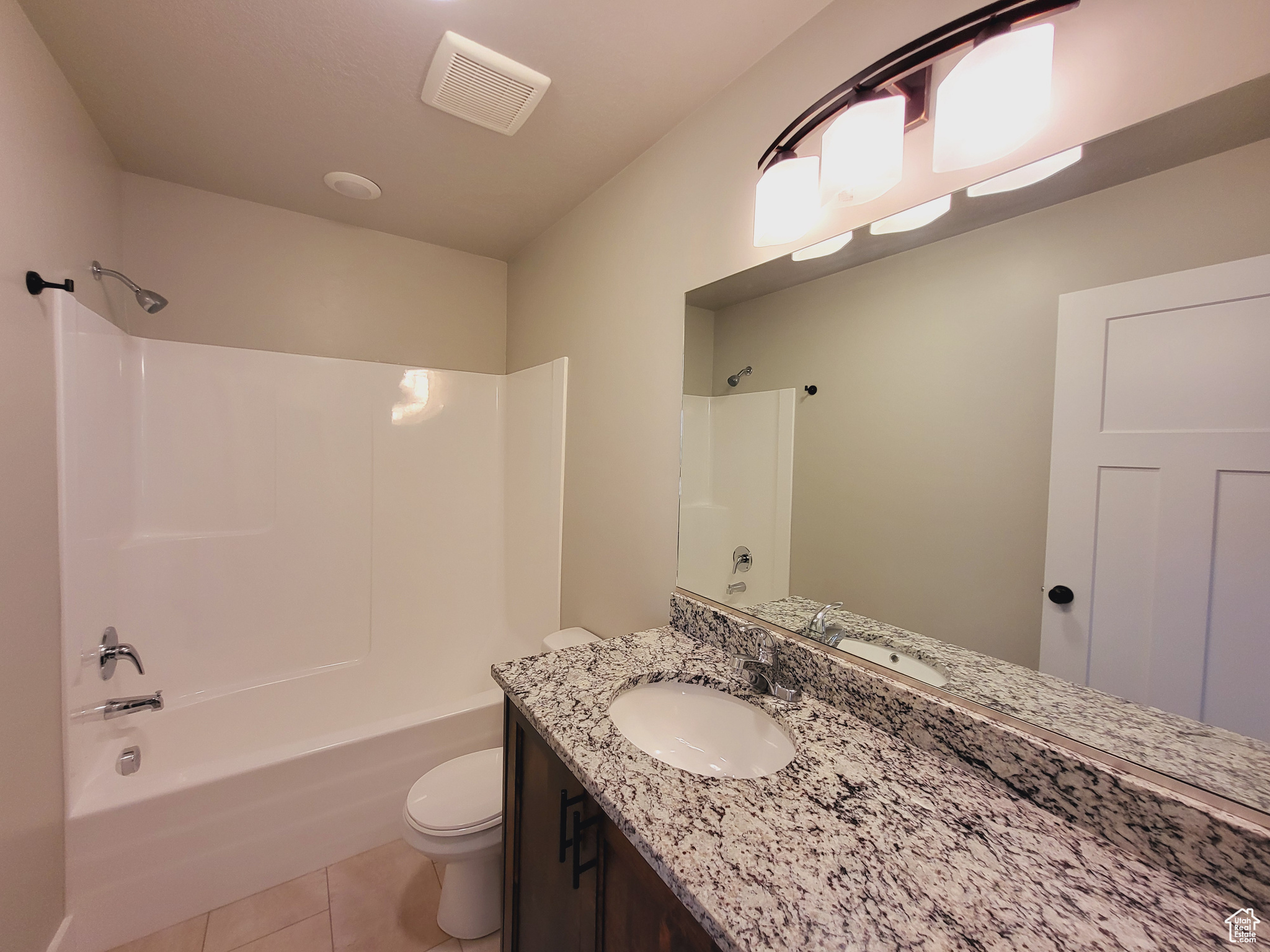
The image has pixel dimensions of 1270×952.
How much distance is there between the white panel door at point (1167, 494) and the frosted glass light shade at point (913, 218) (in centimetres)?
28

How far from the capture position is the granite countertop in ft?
1.70

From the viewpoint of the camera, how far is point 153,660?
1.83 metres

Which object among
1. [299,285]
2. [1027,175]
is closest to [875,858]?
[1027,175]

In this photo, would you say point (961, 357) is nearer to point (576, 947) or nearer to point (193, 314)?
point (576, 947)

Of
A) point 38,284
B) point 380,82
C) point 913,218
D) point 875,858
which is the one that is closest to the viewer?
point 875,858

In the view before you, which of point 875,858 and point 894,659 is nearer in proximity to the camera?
point 875,858

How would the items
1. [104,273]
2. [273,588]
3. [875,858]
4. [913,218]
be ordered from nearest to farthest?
[875,858] → [913,218] → [104,273] → [273,588]

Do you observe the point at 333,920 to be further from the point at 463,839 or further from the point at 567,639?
the point at 567,639

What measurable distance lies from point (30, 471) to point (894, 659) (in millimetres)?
2083

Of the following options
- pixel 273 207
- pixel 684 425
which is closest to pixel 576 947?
pixel 684 425

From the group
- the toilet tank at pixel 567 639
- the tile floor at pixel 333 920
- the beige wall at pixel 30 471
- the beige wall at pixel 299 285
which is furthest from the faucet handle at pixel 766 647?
the beige wall at pixel 299 285

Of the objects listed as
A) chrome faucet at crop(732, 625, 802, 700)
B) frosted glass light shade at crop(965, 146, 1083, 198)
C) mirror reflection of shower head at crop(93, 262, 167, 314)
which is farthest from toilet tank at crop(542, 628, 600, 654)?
mirror reflection of shower head at crop(93, 262, 167, 314)

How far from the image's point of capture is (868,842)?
2.10 feet

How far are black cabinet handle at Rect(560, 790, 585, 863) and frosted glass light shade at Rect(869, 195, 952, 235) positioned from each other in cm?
124
